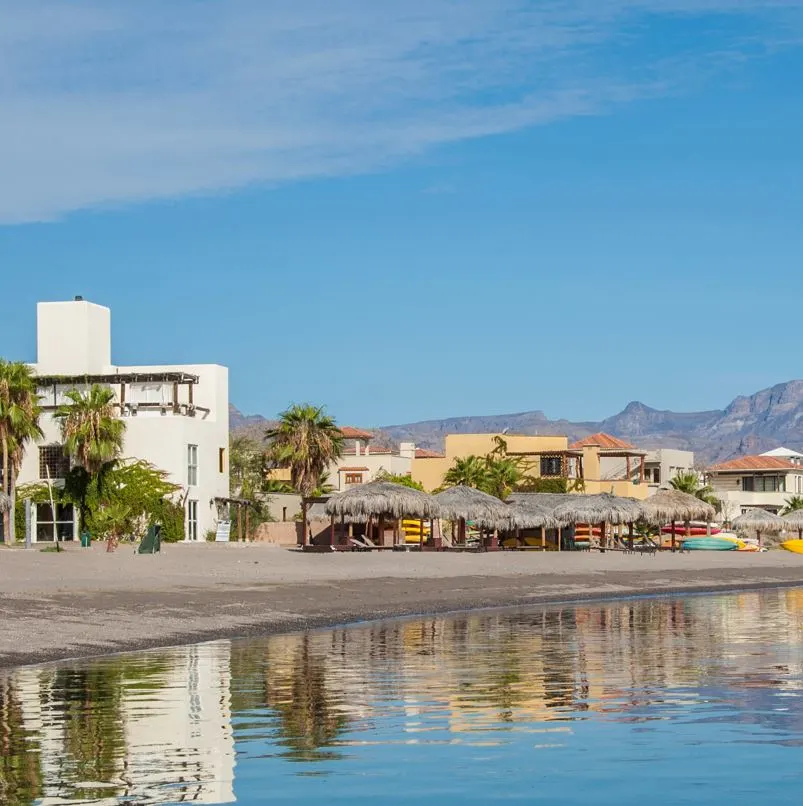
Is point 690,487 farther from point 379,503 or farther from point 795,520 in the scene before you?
point 379,503

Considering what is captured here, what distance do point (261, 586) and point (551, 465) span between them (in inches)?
1803

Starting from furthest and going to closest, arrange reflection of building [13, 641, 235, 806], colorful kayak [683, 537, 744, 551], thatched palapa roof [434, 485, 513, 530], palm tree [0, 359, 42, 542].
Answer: colorful kayak [683, 537, 744, 551]
thatched palapa roof [434, 485, 513, 530]
palm tree [0, 359, 42, 542]
reflection of building [13, 641, 235, 806]

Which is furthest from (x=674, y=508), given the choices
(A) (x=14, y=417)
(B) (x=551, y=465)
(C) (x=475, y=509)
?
(A) (x=14, y=417)

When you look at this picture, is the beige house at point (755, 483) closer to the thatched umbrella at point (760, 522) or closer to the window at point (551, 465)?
the thatched umbrella at point (760, 522)

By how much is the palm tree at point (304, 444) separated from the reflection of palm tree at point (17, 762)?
45.4 metres

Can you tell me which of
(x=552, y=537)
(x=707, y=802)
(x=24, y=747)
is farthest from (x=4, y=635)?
(x=552, y=537)

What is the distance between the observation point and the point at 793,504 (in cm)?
9238

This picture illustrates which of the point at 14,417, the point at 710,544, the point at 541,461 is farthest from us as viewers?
the point at 541,461

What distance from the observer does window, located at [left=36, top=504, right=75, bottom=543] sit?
165ft

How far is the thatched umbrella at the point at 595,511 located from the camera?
184ft

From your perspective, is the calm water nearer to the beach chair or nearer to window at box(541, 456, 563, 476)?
the beach chair

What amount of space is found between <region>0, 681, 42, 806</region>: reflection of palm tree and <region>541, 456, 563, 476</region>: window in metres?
62.4

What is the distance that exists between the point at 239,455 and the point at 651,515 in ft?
81.6

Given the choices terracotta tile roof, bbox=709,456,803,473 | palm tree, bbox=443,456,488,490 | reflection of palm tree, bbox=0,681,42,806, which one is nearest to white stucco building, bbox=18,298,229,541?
palm tree, bbox=443,456,488,490
